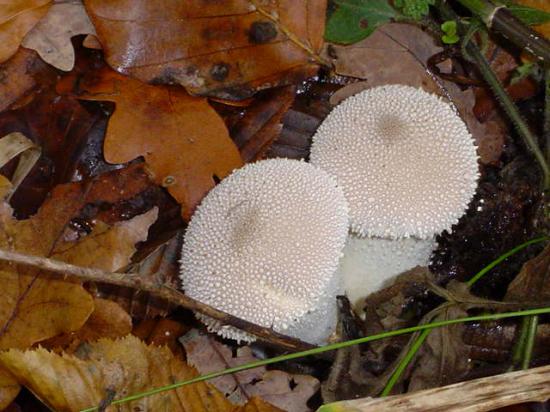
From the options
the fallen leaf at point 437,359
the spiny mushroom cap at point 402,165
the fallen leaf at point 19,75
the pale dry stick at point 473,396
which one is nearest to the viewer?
the pale dry stick at point 473,396

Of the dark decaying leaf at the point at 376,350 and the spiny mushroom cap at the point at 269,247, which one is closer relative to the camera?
the spiny mushroom cap at the point at 269,247

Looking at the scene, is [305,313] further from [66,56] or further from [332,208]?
[66,56]

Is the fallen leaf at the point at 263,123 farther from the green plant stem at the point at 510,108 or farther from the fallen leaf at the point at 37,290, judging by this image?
the green plant stem at the point at 510,108

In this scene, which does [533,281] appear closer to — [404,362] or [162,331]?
[404,362]

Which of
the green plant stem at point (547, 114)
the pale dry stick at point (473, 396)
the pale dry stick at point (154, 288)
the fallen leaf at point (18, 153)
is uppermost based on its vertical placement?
the green plant stem at point (547, 114)

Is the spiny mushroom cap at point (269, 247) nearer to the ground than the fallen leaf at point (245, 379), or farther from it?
farther from it

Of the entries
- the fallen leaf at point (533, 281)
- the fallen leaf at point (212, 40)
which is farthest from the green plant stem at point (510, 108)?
the fallen leaf at point (212, 40)

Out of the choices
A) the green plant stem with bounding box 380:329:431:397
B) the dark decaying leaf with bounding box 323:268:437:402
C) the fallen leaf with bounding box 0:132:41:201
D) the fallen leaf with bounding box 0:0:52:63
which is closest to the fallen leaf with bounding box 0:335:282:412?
the dark decaying leaf with bounding box 323:268:437:402

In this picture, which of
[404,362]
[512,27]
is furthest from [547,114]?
[404,362]

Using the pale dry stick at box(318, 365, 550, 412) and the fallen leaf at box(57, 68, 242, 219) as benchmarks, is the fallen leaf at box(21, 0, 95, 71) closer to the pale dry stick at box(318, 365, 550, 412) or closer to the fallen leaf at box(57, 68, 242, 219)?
the fallen leaf at box(57, 68, 242, 219)

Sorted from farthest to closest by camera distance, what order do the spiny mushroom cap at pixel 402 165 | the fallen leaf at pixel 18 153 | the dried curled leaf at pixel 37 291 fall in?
the fallen leaf at pixel 18 153, the dried curled leaf at pixel 37 291, the spiny mushroom cap at pixel 402 165
